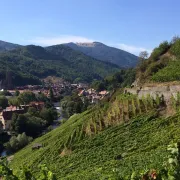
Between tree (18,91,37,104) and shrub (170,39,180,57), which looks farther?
tree (18,91,37,104)

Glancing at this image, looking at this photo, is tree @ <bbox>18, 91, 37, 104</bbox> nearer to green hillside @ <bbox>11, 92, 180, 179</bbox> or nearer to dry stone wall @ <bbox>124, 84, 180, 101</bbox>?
green hillside @ <bbox>11, 92, 180, 179</bbox>

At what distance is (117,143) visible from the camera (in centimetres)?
2511

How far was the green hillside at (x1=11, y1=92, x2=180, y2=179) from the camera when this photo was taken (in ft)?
69.1

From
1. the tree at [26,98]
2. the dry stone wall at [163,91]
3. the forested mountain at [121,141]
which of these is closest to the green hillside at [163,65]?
the forested mountain at [121,141]

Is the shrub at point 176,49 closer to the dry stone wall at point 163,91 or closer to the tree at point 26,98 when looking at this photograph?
the dry stone wall at point 163,91

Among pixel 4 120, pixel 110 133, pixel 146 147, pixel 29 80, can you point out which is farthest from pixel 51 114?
pixel 29 80

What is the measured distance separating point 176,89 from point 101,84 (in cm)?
11057

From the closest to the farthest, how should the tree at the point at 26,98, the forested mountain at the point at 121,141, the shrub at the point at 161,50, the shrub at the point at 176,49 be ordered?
the forested mountain at the point at 121,141, the shrub at the point at 176,49, the shrub at the point at 161,50, the tree at the point at 26,98

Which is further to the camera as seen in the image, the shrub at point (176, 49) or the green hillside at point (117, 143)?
the shrub at point (176, 49)

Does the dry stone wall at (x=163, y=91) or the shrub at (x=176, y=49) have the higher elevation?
the shrub at (x=176, y=49)

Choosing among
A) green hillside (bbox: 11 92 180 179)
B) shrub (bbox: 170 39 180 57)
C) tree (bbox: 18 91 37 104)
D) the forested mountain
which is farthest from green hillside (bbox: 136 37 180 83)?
tree (bbox: 18 91 37 104)

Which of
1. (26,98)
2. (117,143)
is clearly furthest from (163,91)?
(26,98)

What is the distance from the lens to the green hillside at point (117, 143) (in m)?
21.0

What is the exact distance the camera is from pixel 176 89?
2748cm
